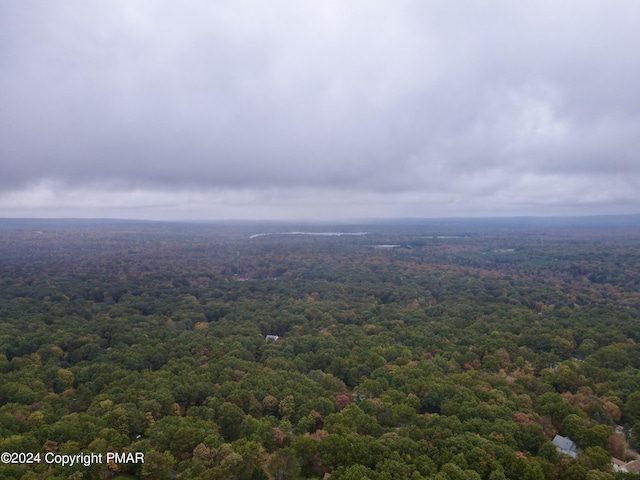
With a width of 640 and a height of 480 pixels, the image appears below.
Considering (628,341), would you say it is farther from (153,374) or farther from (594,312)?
(153,374)

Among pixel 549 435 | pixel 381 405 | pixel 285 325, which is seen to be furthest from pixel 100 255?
pixel 549 435

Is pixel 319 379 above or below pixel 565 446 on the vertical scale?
above

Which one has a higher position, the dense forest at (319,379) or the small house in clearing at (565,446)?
the dense forest at (319,379)

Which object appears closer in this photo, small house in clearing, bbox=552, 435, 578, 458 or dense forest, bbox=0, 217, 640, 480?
→ dense forest, bbox=0, 217, 640, 480

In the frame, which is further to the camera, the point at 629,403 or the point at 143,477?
the point at 629,403

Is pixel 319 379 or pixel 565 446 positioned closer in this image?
pixel 565 446

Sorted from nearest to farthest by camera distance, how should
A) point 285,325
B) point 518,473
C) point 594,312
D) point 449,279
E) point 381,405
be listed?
point 518,473, point 381,405, point 285,325, point 594,312, point 449,279

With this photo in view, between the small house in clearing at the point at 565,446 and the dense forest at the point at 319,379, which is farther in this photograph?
the small house in clearing at the point at 565,446

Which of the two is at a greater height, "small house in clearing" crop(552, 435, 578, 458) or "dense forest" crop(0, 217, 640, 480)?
"dense forest" crop(0, 217, 640, 480)
